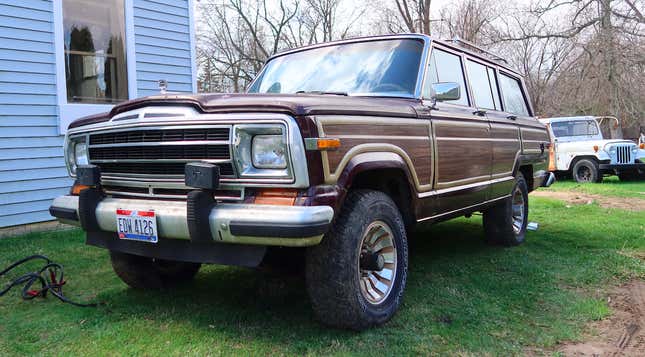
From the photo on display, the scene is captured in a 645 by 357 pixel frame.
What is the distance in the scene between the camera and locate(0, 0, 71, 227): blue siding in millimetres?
6078

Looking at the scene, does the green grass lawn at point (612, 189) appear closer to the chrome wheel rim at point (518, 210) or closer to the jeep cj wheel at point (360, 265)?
the chrome wheel rim at point (518, 210)

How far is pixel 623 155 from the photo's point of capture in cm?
1328

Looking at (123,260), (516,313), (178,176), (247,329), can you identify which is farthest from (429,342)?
(123,260)

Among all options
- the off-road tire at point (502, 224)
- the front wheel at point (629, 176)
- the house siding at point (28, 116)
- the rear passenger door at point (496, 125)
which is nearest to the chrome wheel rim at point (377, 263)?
the rear passenger door at point (496, 125)

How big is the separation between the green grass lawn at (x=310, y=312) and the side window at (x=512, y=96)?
1.59m

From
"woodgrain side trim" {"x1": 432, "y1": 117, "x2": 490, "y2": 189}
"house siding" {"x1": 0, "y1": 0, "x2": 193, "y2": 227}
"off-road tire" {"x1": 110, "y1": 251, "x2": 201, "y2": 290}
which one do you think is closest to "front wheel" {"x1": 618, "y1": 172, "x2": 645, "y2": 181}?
"woodgrain side trim" {"x1": 432, "y1": 117, "x2": 490, "y2": 189}

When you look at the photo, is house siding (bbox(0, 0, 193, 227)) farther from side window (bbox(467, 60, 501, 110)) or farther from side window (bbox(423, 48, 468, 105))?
side window (bbox(467, 60, 501, 110))

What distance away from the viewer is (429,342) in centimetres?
289

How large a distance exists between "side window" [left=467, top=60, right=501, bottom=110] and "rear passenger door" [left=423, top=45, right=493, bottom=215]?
0.20m

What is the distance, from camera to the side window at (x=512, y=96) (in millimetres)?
5545

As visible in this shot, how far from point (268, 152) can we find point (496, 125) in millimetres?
2958

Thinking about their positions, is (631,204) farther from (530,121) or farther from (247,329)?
(247,329)

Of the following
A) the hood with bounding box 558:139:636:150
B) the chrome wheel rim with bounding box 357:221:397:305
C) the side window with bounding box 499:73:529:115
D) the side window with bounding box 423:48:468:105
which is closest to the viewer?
the chrome wheel rim with bounding box 357:221:397:305

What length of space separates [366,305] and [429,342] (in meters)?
0.41
